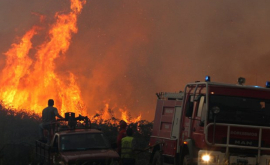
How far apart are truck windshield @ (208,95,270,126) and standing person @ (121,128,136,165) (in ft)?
9.60

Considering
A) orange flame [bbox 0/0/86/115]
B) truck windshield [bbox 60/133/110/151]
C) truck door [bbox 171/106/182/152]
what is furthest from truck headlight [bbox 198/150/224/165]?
orange flame [bbox 0/0/86/115]

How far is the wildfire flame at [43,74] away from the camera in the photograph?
105ft

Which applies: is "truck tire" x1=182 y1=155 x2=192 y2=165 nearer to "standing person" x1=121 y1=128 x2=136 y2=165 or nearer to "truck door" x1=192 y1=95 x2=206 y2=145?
"truck door" x1=192 y1=95 x2=206 y2=145

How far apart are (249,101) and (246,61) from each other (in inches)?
691

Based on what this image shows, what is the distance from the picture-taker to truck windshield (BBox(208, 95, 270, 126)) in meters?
12.2

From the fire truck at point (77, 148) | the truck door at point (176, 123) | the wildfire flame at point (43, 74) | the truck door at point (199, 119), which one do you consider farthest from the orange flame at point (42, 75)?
the truck door at point (199, 119)

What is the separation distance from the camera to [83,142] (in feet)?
49.3

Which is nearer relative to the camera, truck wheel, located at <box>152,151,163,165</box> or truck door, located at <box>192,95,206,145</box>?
truck door, located at <box>192,95,206,145</box>

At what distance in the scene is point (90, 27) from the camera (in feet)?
117

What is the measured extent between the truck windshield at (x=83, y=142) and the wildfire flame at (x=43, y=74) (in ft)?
53.7

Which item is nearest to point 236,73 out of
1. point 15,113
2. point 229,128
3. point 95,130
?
point 15,113

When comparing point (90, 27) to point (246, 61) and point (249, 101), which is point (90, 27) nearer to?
point (246, 61)

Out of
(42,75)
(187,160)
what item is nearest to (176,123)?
(187,160)

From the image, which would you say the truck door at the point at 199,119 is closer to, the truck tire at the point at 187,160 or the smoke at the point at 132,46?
the truck tire at the point at 187,160
